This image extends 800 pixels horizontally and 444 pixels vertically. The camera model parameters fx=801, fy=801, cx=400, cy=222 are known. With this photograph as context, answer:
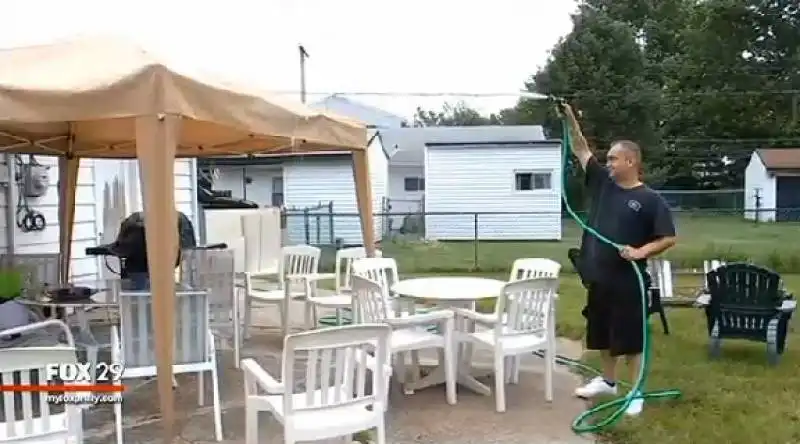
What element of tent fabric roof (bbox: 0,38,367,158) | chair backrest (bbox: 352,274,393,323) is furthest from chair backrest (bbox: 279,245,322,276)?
chair backrest (bbox: 352,274,393,323)

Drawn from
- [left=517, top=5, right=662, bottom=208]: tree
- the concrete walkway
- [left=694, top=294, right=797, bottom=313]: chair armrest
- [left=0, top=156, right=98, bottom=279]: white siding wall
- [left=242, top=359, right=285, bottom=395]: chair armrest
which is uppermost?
[left=517, top=5, right=662, bottom=208]: tree

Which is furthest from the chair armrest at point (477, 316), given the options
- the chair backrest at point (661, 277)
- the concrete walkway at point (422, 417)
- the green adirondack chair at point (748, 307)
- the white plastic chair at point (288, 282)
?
the chair backrest at point (661, 277)

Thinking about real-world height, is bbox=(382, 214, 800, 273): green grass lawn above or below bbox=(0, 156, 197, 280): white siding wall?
below

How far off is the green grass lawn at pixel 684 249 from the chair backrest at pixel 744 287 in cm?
646

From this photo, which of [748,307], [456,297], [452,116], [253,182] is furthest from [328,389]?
[452,116]

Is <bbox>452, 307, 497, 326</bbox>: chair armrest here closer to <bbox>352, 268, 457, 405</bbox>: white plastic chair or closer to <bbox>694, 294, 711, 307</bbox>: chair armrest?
<bbox>352, 268, 457, 405</bbox>: white plastic chair

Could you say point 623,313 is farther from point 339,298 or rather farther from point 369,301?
point 339,298

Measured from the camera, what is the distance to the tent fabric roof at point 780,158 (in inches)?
1116

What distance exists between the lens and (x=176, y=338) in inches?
168

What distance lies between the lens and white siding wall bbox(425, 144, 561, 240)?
19.8 meters

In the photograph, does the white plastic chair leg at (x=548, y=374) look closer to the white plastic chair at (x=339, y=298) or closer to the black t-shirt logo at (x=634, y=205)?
the black t-shirt logo at (x=634, y=205)

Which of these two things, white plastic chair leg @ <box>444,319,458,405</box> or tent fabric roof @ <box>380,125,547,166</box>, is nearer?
white plastic chair leg @ <box>444,319,458,405</box>

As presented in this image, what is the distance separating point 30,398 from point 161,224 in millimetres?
1109

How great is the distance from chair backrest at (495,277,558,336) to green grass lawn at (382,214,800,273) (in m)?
7.75
